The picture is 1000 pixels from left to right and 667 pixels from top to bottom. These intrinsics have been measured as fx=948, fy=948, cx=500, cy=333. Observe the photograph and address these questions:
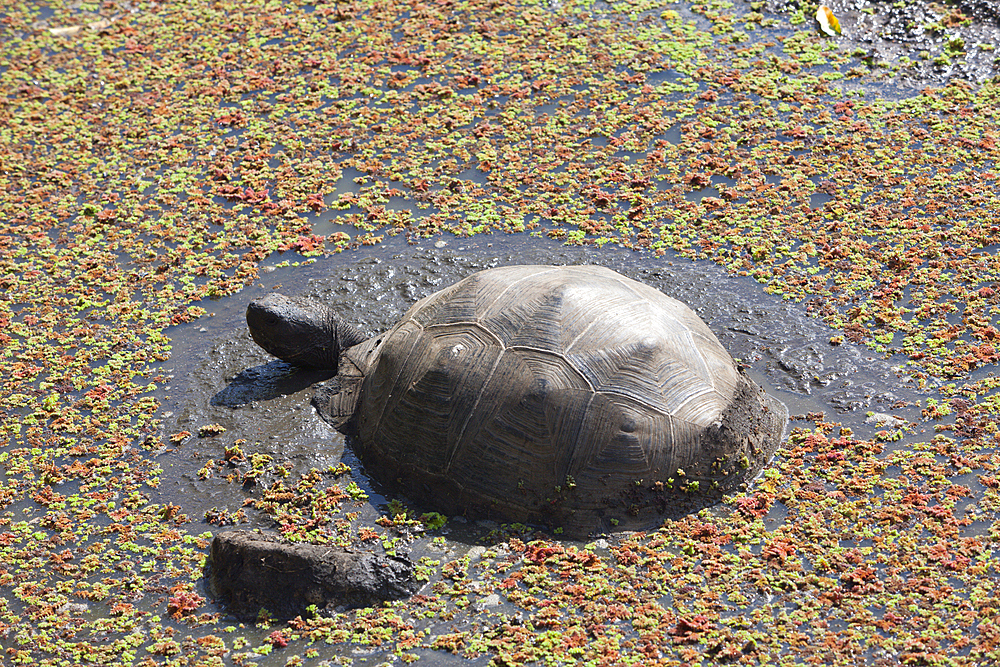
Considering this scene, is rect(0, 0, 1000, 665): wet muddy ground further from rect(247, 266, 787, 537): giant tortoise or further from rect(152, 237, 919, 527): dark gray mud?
rect(247, 266, 787, 537): giant tortoise

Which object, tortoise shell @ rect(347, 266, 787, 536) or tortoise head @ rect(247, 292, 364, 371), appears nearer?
tortoise shell @ rect(347, 266, 787, 536)

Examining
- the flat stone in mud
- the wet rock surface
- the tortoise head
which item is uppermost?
the wet rock surface

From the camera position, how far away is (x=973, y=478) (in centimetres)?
604

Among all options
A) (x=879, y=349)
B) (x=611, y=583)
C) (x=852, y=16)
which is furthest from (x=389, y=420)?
(x=852, y=16)

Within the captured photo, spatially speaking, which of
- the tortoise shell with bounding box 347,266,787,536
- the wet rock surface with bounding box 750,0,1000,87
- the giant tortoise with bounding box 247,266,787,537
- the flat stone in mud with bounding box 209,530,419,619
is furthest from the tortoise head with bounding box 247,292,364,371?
the wet rock surface with bounding box 750,0,1000,87

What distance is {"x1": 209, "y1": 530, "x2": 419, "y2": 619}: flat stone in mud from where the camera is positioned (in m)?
5.39

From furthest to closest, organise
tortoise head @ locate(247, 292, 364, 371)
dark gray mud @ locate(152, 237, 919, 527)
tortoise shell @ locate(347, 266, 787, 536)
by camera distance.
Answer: tortoise head @ locate(247, 292, 364, 371)
dark gray mud @ locate(152, 237, 919, 527)
tortoise shell @ locate(347, 266, 787, 536)

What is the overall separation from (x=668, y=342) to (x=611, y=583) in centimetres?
150

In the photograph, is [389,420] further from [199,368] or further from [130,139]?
[130,139]

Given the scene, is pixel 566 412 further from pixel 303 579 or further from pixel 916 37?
pixel 916 37

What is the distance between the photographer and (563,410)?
562 centimetres

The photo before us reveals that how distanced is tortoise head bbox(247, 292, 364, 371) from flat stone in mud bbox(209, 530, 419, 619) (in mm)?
1958

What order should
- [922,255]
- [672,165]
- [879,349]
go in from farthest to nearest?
1. [672,165]
2. [922,255]
3. [879,349]

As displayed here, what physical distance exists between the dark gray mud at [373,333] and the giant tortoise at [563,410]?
0.62 meters
